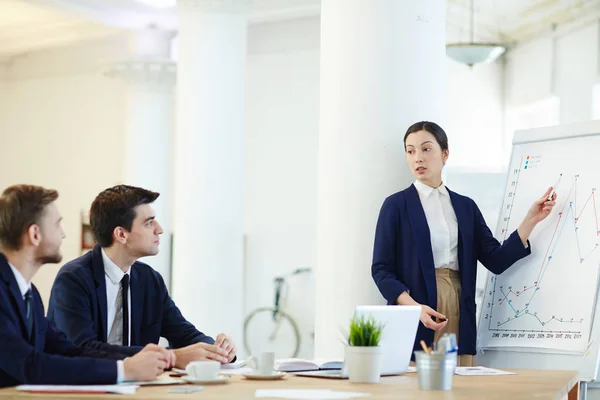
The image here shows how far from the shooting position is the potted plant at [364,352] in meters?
3.07

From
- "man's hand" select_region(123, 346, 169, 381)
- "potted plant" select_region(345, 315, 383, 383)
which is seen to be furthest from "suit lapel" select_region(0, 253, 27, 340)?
"potted plant" select_region(345, 315, 383, 383)

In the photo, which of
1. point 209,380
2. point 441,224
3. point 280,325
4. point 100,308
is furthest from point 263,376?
point 280,325

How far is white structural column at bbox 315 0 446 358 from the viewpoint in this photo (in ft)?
15.8

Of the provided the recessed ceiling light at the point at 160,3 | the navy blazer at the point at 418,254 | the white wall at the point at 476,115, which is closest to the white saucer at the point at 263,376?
the navy blazer at the point at 418,254

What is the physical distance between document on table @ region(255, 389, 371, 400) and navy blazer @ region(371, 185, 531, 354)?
146 cm

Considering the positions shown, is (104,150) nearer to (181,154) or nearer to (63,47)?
(63,47)

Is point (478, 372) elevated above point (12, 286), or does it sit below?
below

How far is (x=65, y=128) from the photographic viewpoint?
571 inches

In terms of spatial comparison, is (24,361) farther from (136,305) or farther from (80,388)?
(136,305)

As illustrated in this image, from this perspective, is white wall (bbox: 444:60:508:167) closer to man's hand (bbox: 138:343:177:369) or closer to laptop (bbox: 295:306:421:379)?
laptop (bbox: 295:306:421:379)

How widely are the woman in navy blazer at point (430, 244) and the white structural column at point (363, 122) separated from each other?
380 millimetres

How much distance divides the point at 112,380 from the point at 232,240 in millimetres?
6020

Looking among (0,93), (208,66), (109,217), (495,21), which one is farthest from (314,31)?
(109,217)

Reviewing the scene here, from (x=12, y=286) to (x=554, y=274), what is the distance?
8.14 ft
